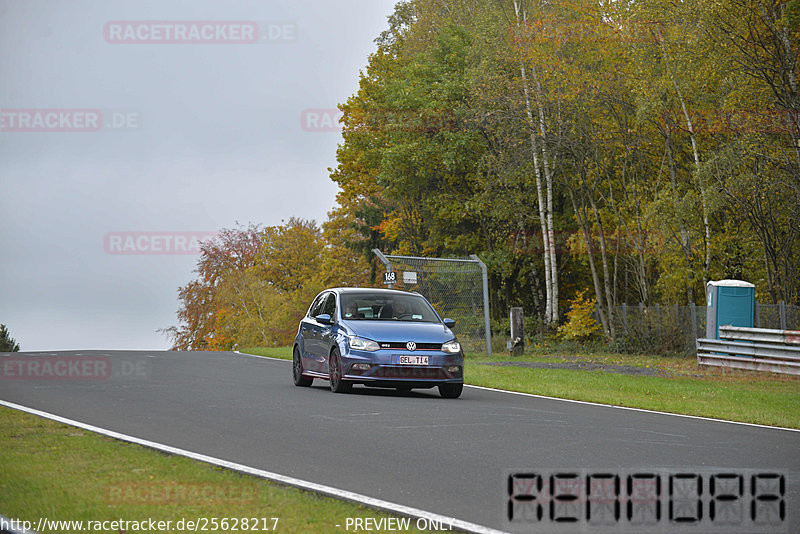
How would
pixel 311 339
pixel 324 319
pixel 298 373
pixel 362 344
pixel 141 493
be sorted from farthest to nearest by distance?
1. pixel 298 373
2. pixel 311 339
3. pixel 324 319
4. pixel 362 344
5. pixel 141 493

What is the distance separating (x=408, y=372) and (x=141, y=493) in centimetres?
842

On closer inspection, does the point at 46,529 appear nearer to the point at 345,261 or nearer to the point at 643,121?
the point at 643,121

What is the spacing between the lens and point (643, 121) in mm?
31672

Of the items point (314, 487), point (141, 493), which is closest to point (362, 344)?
point (314, 487)

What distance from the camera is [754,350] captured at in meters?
23.4

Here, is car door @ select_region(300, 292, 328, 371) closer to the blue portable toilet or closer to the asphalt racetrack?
the asphalt racetrack

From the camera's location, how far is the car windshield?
54.9 ft

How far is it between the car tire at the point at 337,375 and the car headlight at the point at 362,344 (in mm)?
364

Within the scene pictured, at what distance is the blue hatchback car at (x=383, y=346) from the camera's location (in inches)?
602

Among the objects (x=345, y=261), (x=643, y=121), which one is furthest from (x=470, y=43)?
(x=345, y=261)

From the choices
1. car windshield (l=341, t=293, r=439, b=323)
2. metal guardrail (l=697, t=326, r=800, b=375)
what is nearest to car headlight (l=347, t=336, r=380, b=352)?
car windshield (l=341, t=293, r=439, b=323)

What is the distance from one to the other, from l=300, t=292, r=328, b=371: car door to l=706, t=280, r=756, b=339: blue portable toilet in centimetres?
1198

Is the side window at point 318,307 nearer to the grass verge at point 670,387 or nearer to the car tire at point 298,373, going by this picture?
the car tire at point 298,373

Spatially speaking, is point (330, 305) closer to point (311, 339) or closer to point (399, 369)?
point (311, 339)
